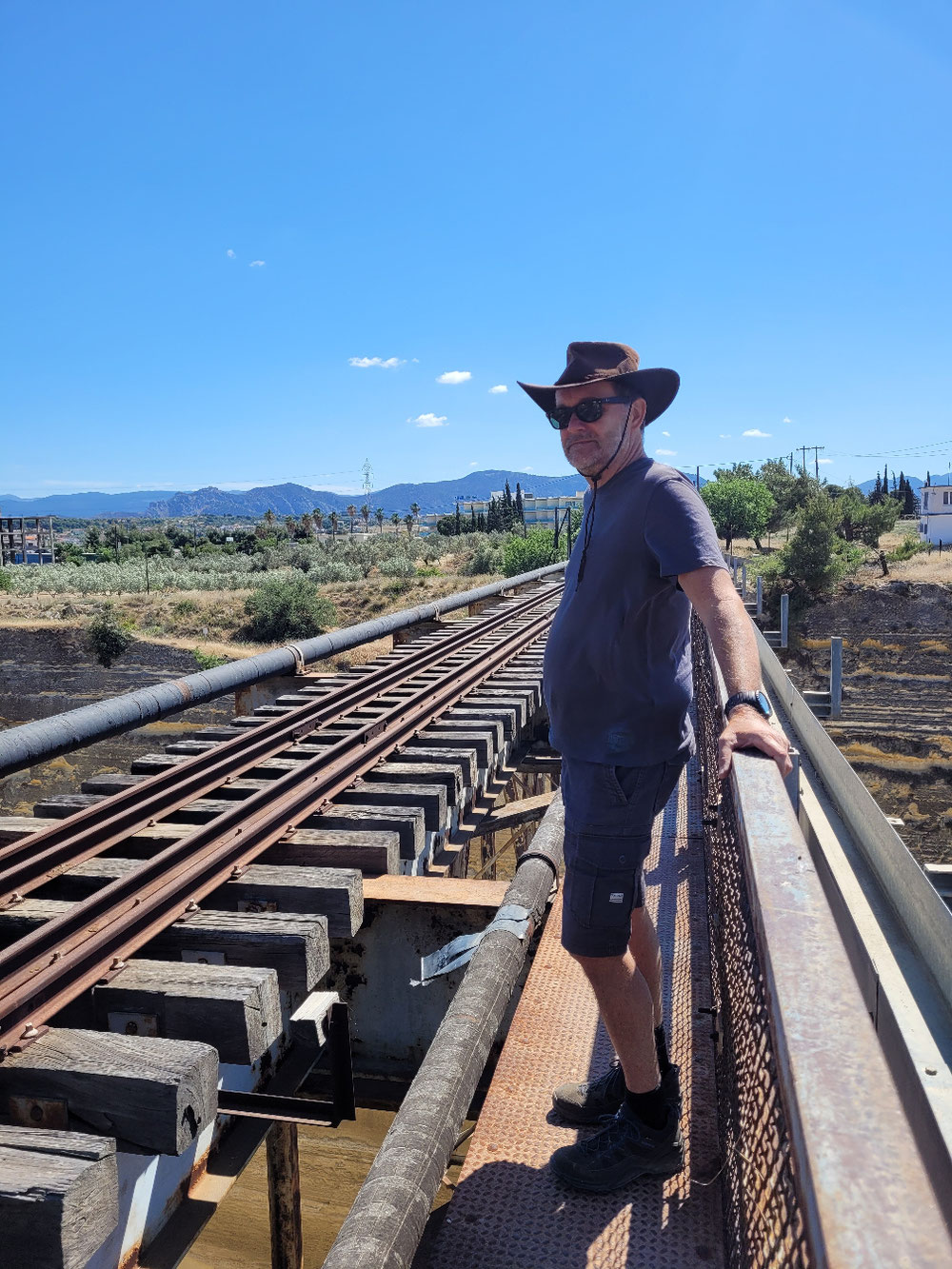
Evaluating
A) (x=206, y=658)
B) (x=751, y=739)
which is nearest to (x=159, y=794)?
(x=751, y=739)

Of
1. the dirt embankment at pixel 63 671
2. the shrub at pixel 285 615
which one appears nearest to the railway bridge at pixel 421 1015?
the dirt embankment at pixel 63 671

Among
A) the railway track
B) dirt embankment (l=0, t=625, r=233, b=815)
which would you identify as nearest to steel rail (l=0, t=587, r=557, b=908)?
the railway track

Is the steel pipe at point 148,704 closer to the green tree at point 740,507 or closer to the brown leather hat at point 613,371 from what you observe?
the brown leather hat at point 613,371

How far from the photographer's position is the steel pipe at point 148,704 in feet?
17.0

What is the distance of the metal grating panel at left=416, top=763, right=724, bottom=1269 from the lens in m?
2.16

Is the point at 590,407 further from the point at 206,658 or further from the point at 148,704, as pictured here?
the point at 206,658

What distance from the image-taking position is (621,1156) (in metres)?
2.29

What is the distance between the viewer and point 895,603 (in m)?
42.3

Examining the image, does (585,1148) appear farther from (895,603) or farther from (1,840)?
(895,603)

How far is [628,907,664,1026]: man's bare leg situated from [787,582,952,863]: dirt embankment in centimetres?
3105

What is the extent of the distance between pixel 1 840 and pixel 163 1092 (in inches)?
111

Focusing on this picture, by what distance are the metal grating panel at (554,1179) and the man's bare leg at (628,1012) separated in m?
0.27

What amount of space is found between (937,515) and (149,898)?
75042mm

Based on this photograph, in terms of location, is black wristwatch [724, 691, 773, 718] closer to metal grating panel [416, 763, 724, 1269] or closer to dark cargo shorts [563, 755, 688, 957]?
dark cargo shorts [563, 755, 688, 957]
